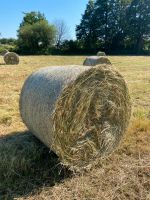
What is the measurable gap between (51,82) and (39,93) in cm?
24

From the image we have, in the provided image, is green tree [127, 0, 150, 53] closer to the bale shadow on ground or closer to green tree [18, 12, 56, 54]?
green tree [18, 12, 56, 54]

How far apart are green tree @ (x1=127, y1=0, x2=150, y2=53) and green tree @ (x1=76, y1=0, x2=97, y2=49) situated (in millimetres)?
5072

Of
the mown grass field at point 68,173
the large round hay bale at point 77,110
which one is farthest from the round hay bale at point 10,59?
the large round hay bale at point 77,110

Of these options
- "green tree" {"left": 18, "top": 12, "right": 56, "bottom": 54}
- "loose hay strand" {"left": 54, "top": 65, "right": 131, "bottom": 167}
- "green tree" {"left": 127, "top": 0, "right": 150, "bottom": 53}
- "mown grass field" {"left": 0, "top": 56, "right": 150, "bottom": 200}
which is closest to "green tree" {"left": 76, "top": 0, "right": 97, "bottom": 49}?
"green tree" {"left": 18, "top": 12, "right": 56, "bottom": 54}

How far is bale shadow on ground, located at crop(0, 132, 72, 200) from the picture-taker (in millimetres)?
4152

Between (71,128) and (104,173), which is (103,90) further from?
(104,173)

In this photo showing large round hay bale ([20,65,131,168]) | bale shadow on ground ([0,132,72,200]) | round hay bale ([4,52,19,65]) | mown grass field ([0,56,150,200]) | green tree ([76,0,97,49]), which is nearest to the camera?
mown grass field ([0,56,150,200])

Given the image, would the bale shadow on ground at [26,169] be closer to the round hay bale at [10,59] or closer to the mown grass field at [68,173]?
the mown grass field at [68,173]

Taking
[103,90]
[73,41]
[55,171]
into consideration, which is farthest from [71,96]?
[73,41]

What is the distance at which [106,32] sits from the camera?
165 feet

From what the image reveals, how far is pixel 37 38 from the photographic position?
50.6 metres

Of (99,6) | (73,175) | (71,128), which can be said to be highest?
(99,6)

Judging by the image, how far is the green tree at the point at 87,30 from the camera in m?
48.7

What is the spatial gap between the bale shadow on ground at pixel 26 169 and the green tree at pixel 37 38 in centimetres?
4123
